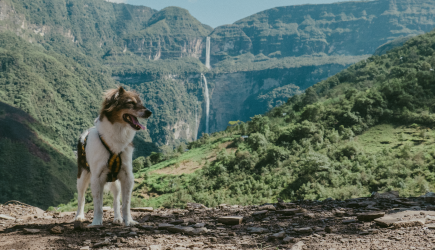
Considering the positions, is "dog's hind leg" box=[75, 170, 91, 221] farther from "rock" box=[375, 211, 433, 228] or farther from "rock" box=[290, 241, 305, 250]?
"rock" box=[375, 211, 433, 228]

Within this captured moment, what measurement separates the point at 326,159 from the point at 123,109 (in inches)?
558

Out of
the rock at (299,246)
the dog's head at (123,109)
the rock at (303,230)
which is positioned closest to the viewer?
the rock at (299,246)

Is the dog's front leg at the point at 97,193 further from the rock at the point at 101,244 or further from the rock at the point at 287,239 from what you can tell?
the rock at the point at 287,239

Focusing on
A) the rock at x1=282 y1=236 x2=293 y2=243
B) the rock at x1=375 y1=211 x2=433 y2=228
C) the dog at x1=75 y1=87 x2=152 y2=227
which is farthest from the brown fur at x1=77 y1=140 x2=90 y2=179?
the rock at x1=375 y1=211 x2=433 y2=228

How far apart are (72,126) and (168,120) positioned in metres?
66.7

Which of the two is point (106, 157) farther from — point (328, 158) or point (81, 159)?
point (328, 158)

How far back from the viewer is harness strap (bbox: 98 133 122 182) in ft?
15.2

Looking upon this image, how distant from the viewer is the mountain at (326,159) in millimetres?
14227

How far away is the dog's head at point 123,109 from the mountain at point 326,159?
33.4 feet

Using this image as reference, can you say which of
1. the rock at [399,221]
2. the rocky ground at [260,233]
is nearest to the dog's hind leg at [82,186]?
the rocky ground at [260,233]

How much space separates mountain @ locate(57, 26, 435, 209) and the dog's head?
10182 millimetres

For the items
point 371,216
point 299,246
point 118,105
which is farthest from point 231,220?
point 118,105

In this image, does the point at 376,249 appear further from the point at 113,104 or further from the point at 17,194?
the point at 17,194

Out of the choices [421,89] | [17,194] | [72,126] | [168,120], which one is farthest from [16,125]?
[168,120]
